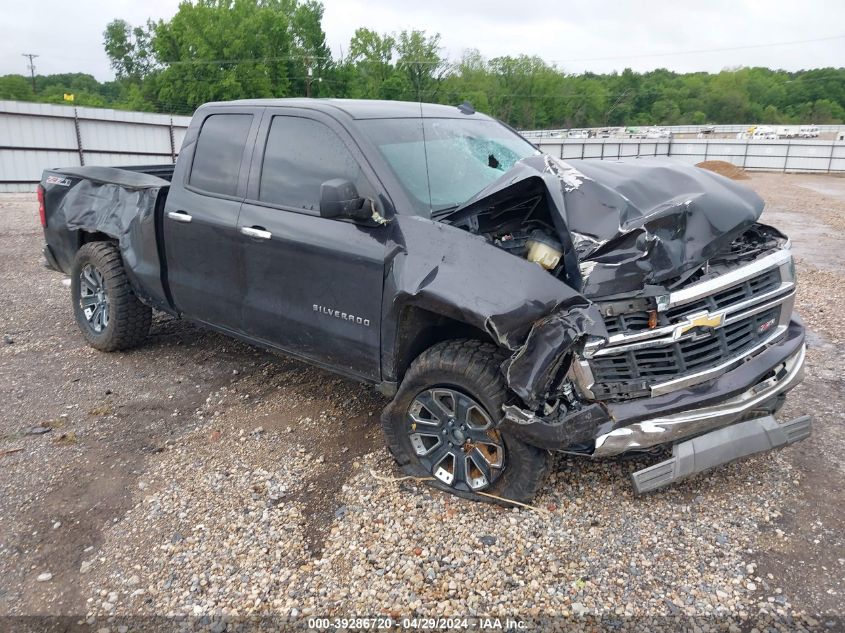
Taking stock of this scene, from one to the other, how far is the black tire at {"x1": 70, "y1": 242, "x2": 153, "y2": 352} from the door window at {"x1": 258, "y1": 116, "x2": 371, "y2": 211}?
73.9 inches

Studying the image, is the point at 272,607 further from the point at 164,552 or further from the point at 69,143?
the point at 69,143

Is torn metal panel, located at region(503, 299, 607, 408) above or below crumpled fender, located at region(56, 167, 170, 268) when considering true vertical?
below

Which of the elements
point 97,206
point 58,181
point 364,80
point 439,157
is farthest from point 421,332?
point 364,80

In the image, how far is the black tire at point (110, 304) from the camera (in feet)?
17.2

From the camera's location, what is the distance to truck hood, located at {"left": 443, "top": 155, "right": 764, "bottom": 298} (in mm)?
3000

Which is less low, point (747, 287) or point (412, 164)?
point (412, 164)

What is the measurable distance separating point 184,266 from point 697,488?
3560 millimetres

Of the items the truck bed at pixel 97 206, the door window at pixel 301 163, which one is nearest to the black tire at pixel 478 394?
the door window at pixel 301 163

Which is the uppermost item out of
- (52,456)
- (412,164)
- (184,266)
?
(412,164)

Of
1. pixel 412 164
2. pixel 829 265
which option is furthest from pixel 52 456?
pixel 829 265

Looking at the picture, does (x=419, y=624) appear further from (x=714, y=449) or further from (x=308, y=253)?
(x=308, y=253)

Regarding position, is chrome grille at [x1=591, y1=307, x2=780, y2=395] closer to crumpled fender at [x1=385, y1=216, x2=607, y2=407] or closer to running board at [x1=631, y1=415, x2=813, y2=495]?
crumpled fender at [x1=385, y1=216, x2=607, y2=407]

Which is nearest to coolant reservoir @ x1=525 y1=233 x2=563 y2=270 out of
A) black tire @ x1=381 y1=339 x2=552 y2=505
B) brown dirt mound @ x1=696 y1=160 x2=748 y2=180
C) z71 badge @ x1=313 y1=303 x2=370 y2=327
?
black tire @ x1=381 y1=339 x2=552 y2=505

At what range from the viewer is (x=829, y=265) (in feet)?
29.5
